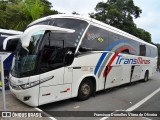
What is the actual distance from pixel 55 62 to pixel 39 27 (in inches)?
49.5

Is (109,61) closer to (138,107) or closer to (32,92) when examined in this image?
(138,107)

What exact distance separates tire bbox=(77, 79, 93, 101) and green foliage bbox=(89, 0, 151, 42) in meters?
Result: 25.8

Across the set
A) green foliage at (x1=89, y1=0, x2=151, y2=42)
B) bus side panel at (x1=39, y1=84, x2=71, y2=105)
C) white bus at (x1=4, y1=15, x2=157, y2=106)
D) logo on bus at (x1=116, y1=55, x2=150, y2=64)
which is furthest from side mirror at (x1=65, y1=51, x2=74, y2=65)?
green foliage at (x1=89, y1=0, x2=151, y2=42)

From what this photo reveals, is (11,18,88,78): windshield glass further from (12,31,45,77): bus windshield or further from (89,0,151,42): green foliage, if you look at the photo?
(89,0,151,42): green foliage

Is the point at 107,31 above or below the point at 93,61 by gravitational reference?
above

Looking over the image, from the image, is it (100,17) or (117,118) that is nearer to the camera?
(117,118)

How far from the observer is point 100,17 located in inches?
1320

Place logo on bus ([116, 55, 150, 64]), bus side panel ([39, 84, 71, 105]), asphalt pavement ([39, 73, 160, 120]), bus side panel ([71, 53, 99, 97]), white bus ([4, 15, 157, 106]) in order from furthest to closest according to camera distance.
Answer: logo on bus ([116, 55, 150, 64])
bus side panel ([71, 53, 99, 97])
asphalt pavement ([39, 73, 160, 120])
bus side panel ([39, 84, 71, 105])
white bus ([4, 15, 157, 106])

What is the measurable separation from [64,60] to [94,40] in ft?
6.34

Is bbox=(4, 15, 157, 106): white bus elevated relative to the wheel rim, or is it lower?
elevated

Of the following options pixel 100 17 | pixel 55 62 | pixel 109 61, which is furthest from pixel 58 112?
pixel 100 17

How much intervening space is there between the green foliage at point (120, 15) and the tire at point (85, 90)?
25847 mm

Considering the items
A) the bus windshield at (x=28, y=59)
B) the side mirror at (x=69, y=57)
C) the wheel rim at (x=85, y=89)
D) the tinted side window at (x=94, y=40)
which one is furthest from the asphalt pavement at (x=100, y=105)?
the tinted side window at (x=94, y=40)

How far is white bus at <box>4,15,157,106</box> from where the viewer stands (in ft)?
19.0
